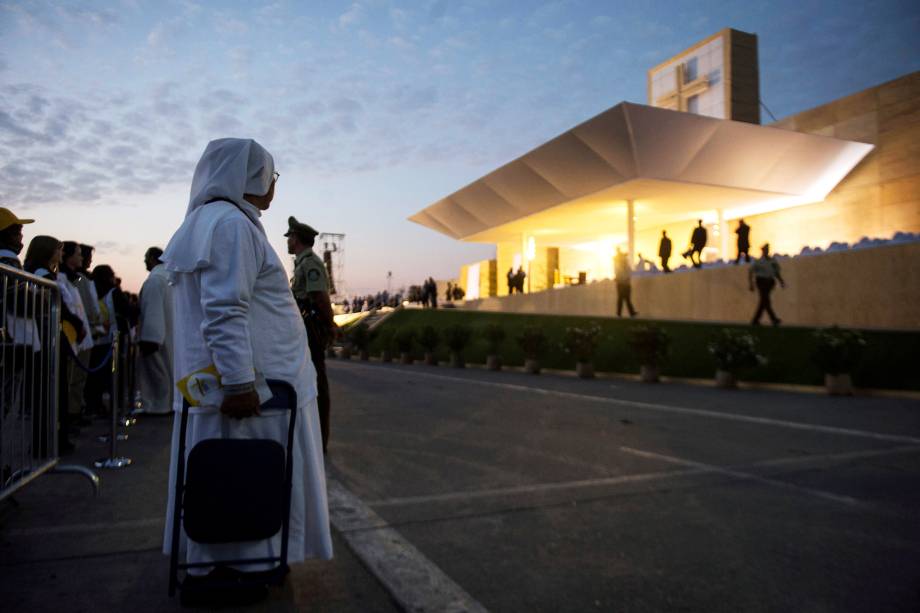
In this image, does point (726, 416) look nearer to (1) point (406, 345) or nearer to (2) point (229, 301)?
(2) point (229, 301)

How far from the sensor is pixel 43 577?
108 inches

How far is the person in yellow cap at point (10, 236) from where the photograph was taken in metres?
4.54

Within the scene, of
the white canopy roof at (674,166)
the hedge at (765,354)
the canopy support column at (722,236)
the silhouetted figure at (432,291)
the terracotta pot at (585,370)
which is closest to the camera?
the hedge at (765,354)

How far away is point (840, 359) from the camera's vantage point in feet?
37.6

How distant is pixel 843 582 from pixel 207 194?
322cm

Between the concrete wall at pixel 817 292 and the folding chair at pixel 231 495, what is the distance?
18.0m

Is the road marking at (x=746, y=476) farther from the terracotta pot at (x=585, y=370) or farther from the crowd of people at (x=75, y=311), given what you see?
the terracotta pot at (x=585, y=370)

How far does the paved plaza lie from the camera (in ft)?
8.62

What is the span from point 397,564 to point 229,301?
1.43 meters

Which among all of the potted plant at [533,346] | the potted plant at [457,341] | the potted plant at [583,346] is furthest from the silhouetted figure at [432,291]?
the potted plant at [583,346]

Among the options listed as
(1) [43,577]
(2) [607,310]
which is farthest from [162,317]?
(2) [607,310]

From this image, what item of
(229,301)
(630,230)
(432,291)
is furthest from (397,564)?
(432,291)

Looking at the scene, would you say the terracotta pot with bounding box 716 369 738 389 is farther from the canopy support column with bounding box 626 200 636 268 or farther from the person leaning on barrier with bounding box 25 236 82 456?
the canopy support column with bounding box 626 200 636 268

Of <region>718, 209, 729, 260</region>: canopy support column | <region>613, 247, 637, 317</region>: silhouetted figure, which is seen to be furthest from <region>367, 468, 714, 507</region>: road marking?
<region>718, 209, 729, 260</region>: canopy support column
